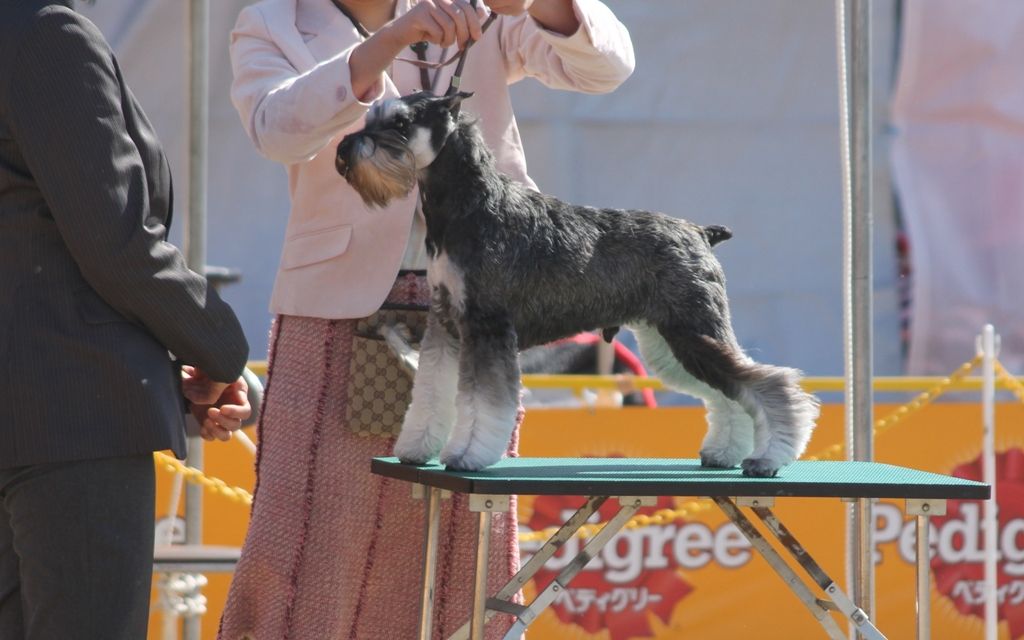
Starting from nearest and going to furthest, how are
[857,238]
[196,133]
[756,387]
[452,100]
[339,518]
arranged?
[452,100] < [756,387] < [339,518] < [857,238] < [196,133]

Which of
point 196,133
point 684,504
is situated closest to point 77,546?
point 196,133

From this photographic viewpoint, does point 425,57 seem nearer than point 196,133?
Yes

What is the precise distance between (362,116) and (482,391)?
0.53m

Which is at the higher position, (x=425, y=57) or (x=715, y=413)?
(x=425, y=57)

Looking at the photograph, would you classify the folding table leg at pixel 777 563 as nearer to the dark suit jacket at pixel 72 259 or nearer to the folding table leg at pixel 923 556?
the folding table leg at pixel 923 556

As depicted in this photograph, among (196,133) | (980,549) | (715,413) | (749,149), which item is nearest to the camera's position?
(715,413)

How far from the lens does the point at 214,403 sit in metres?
2.23

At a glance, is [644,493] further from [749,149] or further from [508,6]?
[749,149]

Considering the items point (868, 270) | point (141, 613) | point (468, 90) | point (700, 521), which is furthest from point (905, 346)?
point (141, 613)

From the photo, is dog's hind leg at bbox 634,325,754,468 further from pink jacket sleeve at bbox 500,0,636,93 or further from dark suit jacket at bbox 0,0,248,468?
dark suit jacket at bbox 0,0,248,468

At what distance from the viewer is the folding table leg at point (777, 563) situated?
7.08ft

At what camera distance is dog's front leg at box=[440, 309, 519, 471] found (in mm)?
2045

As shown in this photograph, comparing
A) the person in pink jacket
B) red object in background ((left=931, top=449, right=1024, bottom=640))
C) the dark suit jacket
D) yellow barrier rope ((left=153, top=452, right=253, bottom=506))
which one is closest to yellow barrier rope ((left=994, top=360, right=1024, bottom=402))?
red object in background ((left=931, top=449, right=1024, bottom=640))

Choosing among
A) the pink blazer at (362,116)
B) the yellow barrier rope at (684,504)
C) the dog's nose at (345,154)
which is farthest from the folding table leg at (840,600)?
the yellow barrier rope at (684,504)
